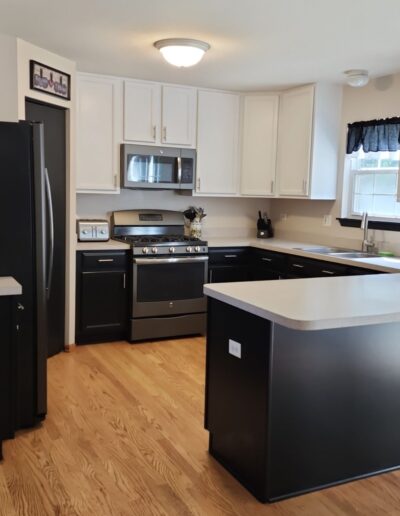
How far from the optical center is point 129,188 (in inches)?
194

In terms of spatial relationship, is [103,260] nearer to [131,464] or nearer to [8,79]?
[8,79]

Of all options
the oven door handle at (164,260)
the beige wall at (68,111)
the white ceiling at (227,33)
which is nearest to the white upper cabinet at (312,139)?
the white ceiling at (227,33)

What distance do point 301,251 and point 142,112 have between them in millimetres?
1861

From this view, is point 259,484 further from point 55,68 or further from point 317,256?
point 55,68

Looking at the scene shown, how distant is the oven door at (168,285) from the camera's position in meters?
4.66

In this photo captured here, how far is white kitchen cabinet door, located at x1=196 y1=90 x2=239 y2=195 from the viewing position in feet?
16.9

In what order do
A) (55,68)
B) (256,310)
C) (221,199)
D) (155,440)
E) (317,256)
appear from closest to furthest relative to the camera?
(256,310) → (155,440) → (55,68) → (317,256) → (221,199)

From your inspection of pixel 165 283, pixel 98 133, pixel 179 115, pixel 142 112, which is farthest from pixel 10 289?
pixel 179 115

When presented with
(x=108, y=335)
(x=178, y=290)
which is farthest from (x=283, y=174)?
(x=108, y=335)

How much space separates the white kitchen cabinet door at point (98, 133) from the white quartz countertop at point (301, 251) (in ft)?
3.74

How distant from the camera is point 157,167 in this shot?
16.4 ft

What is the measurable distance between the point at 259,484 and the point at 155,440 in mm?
747

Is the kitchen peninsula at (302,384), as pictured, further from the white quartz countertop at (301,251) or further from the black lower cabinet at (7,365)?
the white quartz countertop at (301,251)

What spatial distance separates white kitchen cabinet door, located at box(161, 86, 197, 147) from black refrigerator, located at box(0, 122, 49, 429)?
2.19 m
